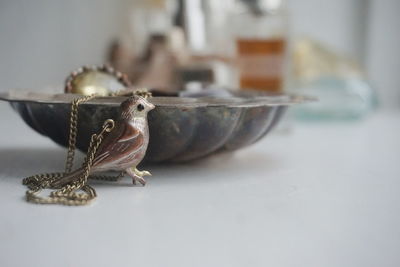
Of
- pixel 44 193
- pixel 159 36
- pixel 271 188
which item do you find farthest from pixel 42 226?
pixel 159 36

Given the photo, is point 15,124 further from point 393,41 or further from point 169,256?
point 393,41

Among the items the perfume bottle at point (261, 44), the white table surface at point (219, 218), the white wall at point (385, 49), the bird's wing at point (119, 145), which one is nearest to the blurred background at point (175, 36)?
the white wall at point (385, 49)

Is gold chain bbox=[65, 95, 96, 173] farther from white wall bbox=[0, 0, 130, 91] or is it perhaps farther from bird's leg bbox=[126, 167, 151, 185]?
white wall bbox=[0, 0, 130, 91]

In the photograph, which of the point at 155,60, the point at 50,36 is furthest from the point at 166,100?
the point at 50,36

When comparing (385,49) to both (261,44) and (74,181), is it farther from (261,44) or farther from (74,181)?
(74,181)

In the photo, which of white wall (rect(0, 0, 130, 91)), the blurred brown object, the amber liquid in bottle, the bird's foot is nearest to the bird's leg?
the bird's foot

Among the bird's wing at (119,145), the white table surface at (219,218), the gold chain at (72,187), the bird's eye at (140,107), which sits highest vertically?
the bird's eye at (140,107)

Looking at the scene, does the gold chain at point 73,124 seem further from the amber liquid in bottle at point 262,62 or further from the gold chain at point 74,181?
the amber liquid in bottle at point 262,62
